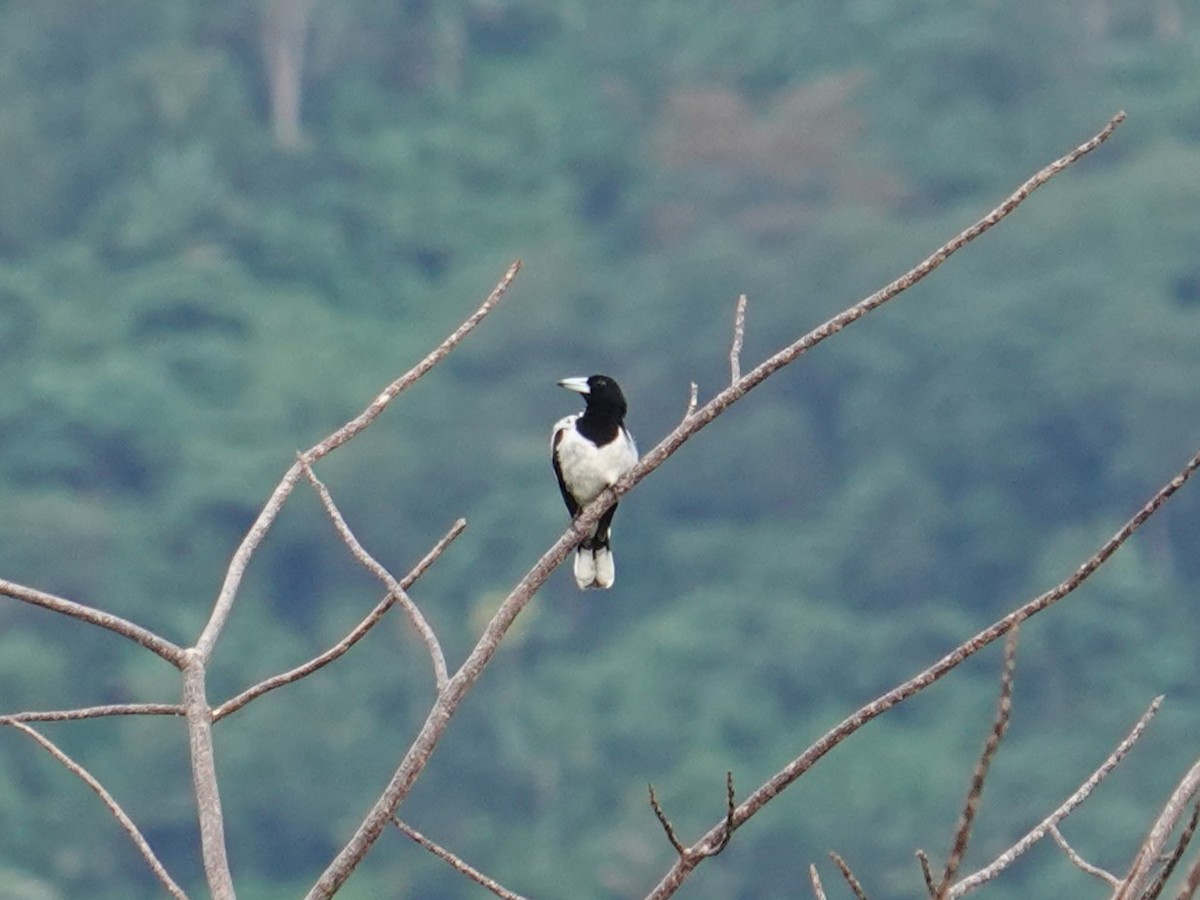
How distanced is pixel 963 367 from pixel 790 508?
435 cm

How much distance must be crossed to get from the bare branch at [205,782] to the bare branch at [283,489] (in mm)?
32

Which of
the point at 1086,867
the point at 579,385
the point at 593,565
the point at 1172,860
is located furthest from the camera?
the point at 593,565

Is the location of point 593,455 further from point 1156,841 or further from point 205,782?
point 1156,841

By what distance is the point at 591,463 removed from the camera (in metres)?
6.84

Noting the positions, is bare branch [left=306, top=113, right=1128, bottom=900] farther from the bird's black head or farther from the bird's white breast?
the bird's black head

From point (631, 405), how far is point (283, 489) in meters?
42.2

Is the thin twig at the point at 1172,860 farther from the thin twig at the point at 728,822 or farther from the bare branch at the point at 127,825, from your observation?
the bare branch at the point at 127,825

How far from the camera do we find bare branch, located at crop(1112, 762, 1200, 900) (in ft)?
7.70

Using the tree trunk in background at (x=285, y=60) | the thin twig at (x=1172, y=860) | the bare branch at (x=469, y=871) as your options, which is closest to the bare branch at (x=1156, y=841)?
the thin twig at (x=1172, y=860)

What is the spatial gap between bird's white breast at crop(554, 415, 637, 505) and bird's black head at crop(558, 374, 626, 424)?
0.23 ft

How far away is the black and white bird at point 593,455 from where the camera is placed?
6.85 metres

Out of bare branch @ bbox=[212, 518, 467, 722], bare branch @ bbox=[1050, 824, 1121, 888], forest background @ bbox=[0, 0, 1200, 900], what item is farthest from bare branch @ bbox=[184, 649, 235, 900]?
forest background @ bbox=[0, 0, 1200, 900]

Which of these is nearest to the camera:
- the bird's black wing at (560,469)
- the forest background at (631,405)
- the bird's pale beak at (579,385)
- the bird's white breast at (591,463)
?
the bird's white breast at (591,463)

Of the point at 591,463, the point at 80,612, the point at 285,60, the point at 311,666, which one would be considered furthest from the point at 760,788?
the point at 285,60
